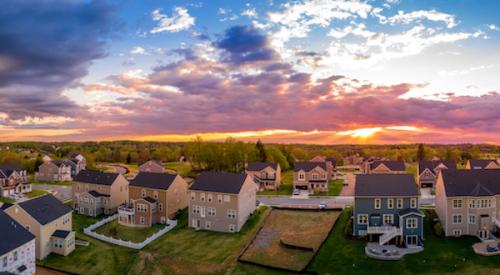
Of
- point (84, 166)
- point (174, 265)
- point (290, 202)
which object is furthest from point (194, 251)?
point (84, 166)

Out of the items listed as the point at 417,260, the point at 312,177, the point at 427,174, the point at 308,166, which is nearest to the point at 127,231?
the point at 417,260

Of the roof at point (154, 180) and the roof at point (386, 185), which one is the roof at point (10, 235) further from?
the roof at point (386, 185)

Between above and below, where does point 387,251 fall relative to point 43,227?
below

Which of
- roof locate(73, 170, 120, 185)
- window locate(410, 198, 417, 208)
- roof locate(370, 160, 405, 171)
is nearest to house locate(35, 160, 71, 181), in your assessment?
roof locate(73, 170, 120, 185)

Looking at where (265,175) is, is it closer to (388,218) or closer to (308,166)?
(308,166)

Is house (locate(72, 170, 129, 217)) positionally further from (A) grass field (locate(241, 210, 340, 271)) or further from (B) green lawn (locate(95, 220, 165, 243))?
(A) grass field (locate(241, 210, 340, 271))

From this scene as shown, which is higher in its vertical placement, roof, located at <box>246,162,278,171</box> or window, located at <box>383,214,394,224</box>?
roof, located at <box>246,162,278,171</box>

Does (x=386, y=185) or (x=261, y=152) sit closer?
(x=386, y=185)
